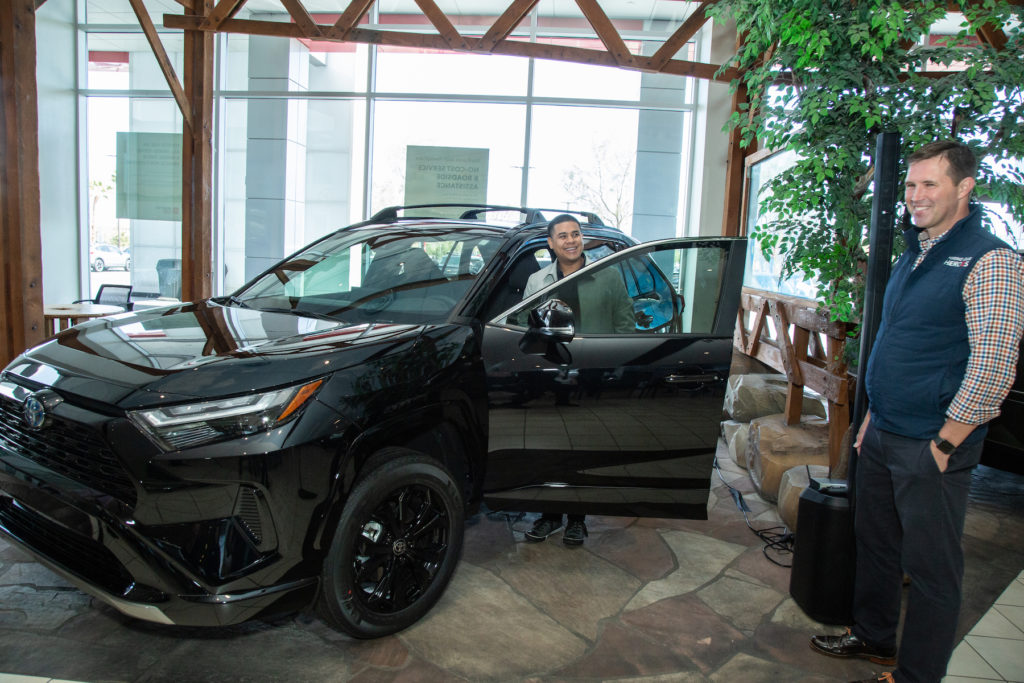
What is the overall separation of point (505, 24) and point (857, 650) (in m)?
6.14

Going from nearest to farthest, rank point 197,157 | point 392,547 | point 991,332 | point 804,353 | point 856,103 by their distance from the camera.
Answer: point 991,332
point 392,547
point 856,103
point 804,353
point 197,157

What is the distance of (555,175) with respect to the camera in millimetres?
9234

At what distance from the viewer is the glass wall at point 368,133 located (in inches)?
361

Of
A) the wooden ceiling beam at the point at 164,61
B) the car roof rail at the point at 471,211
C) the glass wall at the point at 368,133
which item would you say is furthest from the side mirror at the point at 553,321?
the glass wall at the point at 368,133

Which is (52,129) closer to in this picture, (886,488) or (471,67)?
(471,67)

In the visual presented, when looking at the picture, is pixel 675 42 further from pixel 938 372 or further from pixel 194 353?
pixel 194 353

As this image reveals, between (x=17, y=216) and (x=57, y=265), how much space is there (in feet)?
13.6

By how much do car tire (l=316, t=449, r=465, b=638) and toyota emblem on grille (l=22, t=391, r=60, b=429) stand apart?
38.1 inches

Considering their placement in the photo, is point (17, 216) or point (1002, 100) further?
point (17, 216)

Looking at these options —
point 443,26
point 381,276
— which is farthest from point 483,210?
point 443,26

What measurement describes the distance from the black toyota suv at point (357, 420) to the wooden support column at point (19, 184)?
3739 mm

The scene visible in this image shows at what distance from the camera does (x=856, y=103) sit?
133 inches

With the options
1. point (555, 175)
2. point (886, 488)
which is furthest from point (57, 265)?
point (886, 488)

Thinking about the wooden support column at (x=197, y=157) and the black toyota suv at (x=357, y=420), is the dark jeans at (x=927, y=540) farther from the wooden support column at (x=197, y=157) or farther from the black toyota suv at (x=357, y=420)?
the wooden support column at (x=197, y=157)
